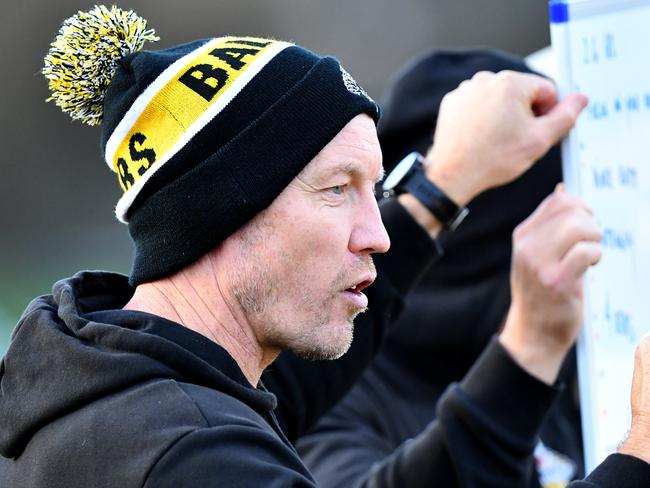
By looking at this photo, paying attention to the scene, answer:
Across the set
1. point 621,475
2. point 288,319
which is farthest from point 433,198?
point 621,475

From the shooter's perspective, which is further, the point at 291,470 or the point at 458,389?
the point at 458,389

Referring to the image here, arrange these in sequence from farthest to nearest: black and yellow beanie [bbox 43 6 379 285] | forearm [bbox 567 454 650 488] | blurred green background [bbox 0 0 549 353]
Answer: blurred green background [bbox 0 0 549 353] < black and yellow beanie [bbox 43 6 379 285] < forearm [bbox 567 454 650 488]

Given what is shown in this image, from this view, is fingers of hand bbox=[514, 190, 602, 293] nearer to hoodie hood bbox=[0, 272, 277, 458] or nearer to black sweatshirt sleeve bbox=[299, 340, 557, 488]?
black sweatshirt sleeve bbox=[299, 340, 557, 488]

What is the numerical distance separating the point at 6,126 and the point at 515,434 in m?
8.91

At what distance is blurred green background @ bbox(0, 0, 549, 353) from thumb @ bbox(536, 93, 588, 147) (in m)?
7.63

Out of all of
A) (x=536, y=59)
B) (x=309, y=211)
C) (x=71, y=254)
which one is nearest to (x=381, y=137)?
(x=536, y=59)

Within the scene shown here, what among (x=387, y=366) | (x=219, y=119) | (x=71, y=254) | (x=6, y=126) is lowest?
(x=71, y=254)

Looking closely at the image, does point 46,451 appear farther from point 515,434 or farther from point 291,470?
point 515,434

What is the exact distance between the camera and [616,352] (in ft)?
7.72

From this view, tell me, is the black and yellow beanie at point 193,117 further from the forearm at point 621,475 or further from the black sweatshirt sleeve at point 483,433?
the black sweatshirt sleeve at point 483,433

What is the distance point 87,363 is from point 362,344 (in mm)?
991

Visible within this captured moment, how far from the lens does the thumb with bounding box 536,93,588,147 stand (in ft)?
7.86

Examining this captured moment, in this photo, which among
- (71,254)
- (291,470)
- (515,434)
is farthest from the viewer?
(71,254)

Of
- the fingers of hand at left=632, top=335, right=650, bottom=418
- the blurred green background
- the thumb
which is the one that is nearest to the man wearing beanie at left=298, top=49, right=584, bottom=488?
the thumb
